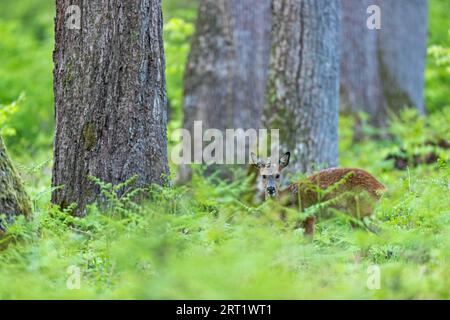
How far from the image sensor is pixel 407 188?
896cm

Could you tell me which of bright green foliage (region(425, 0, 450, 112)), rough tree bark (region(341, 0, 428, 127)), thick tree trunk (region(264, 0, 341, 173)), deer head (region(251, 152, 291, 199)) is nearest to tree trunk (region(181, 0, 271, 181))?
thick tree trunk (region(264, 0, 341, 173))

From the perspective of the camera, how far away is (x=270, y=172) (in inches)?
405

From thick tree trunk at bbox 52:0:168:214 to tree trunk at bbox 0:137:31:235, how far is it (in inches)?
34.3

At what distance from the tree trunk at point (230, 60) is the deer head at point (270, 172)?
409 cm

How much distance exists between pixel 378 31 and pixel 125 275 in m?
13.1

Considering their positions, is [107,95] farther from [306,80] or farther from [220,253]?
[306,80]

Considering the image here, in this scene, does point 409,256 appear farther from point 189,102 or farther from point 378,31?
point 378,31

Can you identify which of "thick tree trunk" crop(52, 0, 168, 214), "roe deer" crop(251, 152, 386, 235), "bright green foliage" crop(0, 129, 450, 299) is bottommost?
"bright green foliage" crop(0, 129, 450, 299)

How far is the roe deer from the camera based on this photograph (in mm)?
8539

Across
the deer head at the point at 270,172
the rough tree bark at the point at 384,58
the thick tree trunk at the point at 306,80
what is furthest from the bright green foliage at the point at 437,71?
the deer head at the point at 270,172

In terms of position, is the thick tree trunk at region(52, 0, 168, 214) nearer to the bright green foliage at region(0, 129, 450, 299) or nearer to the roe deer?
the bright green foliage at region(0, 129, 450, 299)

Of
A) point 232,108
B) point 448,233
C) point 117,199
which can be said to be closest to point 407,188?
point 448,233

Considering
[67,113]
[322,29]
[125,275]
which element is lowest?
[125,275]

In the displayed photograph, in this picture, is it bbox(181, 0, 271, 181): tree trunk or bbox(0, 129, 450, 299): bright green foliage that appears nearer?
bbox(0, 129, 450, 299): bright green foliage
